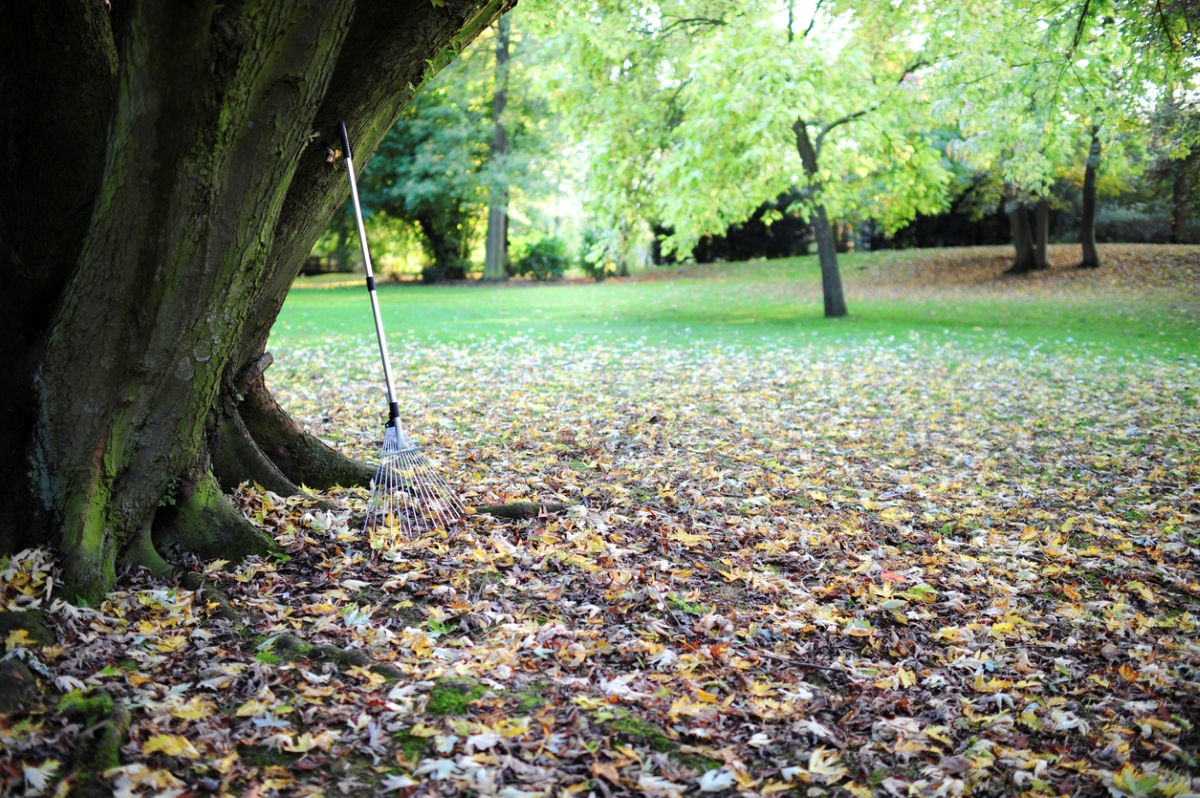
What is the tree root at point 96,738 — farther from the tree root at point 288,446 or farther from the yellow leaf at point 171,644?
the tree root at point 288,446

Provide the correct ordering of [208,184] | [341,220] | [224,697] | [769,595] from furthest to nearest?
[341,220] → [769,595] → [208,184] → [224,697]

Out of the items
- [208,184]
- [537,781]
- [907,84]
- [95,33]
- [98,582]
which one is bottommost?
[537,781]

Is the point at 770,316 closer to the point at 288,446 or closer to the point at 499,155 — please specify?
the point at 499,155

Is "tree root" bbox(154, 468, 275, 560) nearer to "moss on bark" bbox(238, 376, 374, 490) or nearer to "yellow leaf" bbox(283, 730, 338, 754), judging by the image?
"moss on bark" bbox(238, 376, 374, 490)

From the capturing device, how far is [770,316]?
18406 millimetres

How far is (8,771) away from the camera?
2598 millimetres

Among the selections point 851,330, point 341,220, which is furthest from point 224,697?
point 341,220

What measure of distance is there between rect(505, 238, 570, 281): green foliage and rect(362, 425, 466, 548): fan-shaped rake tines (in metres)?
27.4

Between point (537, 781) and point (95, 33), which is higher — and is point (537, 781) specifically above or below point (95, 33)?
below

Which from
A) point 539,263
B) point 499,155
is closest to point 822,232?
point 499,155

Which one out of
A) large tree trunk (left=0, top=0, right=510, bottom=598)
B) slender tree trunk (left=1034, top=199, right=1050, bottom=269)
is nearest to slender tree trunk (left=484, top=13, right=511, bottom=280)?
slender tree trunk (left=1034, top=199, right=1050, bottom=269)

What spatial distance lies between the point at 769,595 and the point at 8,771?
122 inches

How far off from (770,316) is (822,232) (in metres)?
2.31

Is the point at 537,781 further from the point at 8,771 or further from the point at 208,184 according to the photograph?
the point at 208,184
